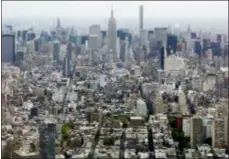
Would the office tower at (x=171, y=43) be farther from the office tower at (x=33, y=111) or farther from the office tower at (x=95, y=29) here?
the office tower at (x=33, y=111)

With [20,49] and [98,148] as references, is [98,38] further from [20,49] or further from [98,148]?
[98,148]

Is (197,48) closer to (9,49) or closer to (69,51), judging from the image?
(69,51)

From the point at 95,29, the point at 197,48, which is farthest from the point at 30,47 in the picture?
the point at 197,48

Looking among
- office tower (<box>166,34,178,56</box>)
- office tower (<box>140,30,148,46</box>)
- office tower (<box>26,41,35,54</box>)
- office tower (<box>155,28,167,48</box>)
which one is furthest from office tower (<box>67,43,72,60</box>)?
office tower (<box>166,34,178,56</box>)

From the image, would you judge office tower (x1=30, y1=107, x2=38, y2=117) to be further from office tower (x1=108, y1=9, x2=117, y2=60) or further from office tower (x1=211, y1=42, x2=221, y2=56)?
office tower (x1=211, y1=42, x2=221, y2=56)

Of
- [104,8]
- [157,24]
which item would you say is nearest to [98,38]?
[104,8]

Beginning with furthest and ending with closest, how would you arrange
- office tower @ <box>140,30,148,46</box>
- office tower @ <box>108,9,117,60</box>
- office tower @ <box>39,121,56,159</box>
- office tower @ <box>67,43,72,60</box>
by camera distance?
office tower @ <box>140,30,148,46</box> < office tower @ <box>108,9,117,60</box> < office tower @ <box>67,43,72,60</box> < office tower @ <box>39,121,56,159</box>
